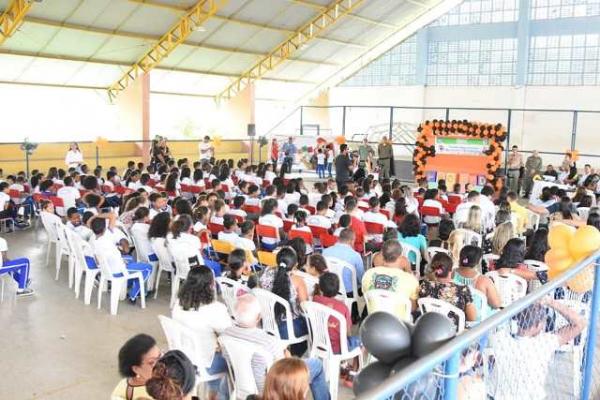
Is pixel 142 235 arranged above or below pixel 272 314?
above

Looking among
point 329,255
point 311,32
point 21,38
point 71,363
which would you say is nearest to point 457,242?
point 329,255

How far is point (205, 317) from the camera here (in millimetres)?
4172

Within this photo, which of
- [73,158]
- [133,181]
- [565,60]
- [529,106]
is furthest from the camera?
[529,106]

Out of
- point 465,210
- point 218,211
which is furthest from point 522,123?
point 218,211

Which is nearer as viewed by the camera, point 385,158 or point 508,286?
point 508,286

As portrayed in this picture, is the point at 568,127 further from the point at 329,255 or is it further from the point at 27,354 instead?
the point at 27,354

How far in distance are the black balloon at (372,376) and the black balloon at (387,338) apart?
4 cm

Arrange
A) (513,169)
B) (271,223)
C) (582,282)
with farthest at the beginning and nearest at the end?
(513,169) → (271,223) → (582,282)

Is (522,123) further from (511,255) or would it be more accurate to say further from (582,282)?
(582,282)

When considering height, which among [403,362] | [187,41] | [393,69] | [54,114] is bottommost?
[403,362]

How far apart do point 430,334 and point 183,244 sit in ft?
14.6

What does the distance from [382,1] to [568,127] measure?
8.31m

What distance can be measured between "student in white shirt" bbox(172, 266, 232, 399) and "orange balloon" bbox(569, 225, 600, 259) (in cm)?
248

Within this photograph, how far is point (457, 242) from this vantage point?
6.42m
